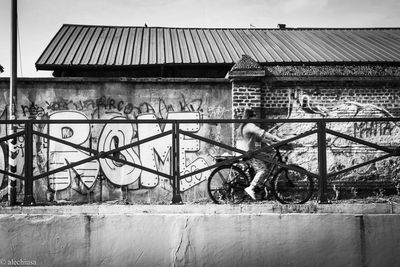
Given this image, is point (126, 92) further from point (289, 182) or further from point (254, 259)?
point (254, 259)

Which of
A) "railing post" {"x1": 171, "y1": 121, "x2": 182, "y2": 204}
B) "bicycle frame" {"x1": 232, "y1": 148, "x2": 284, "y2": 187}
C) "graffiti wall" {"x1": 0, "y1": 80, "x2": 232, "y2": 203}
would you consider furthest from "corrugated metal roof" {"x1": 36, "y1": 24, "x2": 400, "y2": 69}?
"railing post" {"x1": 171, "y1": 121, "x2": 182, "y2": 204}

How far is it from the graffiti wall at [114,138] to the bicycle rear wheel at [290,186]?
135cm

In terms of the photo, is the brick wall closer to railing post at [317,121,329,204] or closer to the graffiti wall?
the graffiti wall

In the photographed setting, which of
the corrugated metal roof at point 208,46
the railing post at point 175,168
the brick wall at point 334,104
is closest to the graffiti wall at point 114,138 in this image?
the brick wall at point 334,104

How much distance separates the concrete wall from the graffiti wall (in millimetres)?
2876

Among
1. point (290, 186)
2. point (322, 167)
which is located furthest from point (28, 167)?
point (290, 186)

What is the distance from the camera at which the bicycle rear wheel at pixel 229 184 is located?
6.61 metres

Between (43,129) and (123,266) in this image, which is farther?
(43,129)

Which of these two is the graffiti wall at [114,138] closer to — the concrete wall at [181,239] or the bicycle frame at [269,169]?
the bicycle frame at [269,169]

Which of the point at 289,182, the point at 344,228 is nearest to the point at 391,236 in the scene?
the point at 344,228

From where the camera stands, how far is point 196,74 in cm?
1003

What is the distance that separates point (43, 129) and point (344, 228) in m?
5.52

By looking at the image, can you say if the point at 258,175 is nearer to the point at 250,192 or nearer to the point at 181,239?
the point at 250,192

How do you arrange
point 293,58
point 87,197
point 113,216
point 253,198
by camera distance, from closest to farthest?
point 113,216 → point 253,198 → point 87,197 → point 293,58
